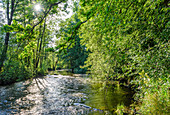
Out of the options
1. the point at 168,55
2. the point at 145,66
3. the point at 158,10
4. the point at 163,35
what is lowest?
the point at 145,66

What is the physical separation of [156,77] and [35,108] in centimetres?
638

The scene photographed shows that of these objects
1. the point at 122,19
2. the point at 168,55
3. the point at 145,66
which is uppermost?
the point at 122,19

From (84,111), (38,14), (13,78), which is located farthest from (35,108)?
(13,78)

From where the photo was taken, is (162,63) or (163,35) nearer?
(162,63)

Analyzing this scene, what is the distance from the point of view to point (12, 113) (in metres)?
5.74

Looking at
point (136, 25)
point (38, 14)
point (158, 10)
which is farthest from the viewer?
point (136, 25)

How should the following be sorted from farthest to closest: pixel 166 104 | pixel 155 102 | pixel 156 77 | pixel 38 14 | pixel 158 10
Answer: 1. pixel 38 14
2. pixel 158 10
3. pixel 156 77
4. pixel 155 102
5. pixel 166 104

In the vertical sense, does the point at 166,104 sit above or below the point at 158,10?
below

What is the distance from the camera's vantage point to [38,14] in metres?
4.74

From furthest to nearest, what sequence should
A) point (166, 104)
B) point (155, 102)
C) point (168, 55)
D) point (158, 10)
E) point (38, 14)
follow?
1. point (38, 14)
2. point (158, 10)
3. point (168, 55)
4. point (155, 102)
5. point (166, 104)

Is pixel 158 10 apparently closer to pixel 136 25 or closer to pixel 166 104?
pixel 136 25

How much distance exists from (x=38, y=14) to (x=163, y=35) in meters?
5.17

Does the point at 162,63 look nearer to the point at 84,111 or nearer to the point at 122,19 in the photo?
the point at 122,19

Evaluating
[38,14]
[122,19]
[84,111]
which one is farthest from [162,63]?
[38,14]
